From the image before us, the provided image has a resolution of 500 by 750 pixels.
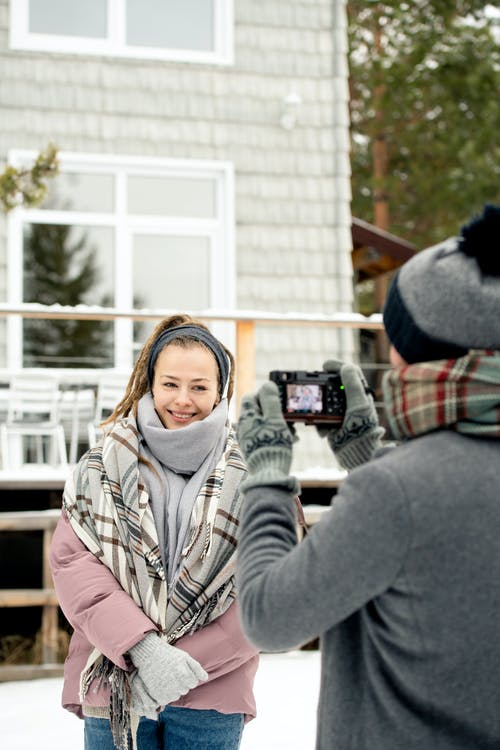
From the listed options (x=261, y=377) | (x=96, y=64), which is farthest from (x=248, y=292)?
(x=96, y=64)

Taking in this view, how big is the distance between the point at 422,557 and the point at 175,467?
1021 millimetres

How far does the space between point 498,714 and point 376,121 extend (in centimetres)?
1811

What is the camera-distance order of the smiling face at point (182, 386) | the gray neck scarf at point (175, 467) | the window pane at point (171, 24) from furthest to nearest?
the window pane at point (171, 24) < the smiling face at point (182, 386) < the gray neck scarf at point (175, 467)

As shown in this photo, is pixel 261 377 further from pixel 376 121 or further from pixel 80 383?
pixel 376 121

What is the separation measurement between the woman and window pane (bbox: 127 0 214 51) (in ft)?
23.2

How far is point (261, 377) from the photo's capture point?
812 centimetres

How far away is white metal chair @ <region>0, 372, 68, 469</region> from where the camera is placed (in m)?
6.70

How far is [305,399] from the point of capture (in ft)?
4.88

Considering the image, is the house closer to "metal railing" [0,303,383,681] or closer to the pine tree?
"metal railing" [0,303,383,681]

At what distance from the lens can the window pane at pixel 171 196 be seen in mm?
8312

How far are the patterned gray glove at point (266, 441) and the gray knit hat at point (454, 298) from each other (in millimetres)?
216

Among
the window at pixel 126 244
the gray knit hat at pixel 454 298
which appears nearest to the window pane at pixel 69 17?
the window at pixel 126 244

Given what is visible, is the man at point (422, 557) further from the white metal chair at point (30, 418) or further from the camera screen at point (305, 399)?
the white metal chair at point (30, 418)

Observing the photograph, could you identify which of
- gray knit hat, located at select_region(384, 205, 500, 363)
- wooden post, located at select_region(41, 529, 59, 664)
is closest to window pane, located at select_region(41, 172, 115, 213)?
wooden post, located at select_region(41, 529, 59, 664)
